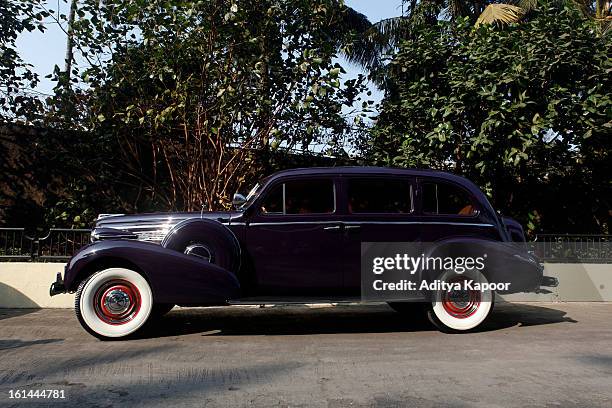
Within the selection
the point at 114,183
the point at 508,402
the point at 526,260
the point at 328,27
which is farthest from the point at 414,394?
the point at 114,183

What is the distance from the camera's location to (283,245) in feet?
19.9

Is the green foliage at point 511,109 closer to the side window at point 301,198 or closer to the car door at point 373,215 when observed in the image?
the car door at point 373,215

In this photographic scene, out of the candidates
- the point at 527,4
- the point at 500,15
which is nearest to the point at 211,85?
the point at 500,15

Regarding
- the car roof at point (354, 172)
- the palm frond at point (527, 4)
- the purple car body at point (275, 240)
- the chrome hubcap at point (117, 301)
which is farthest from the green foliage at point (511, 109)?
the palm frond at point (527, 4)

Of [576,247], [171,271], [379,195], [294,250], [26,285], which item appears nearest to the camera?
[171,271]

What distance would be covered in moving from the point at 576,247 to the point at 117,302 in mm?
7895

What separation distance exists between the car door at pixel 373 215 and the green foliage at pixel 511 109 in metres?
3.33

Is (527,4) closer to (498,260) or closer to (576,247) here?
(576,247)

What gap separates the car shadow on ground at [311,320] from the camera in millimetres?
6582

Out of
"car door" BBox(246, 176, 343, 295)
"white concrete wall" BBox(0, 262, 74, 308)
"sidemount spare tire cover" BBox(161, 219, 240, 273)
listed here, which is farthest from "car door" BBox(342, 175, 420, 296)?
"white concrete wall" BBox(0, 262, 74, 308)

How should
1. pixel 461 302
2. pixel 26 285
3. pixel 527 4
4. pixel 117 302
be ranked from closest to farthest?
pixel 117 302, pixel 461 302, pixel 26 285, pixel 527 4

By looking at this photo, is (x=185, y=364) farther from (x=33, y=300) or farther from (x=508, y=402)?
(x=33, y=300)

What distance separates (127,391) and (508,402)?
269 cm

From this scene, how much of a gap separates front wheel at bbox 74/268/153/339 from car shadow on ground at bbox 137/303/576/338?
0.86 feet
